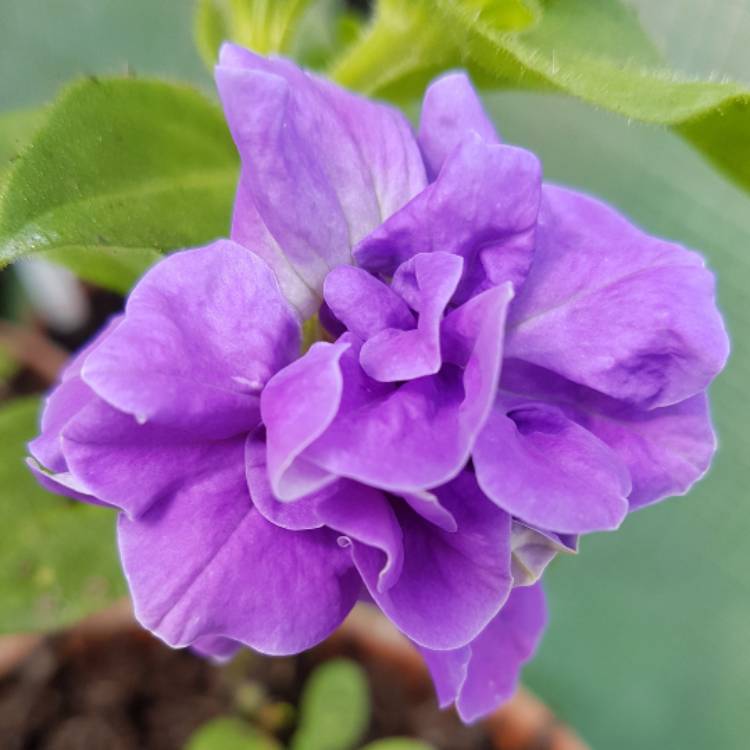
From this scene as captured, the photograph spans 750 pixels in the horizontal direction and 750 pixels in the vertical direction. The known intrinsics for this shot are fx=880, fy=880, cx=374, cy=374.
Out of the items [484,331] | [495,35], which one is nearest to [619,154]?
[495,35]

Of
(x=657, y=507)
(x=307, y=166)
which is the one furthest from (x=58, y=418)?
(x=657, y=507)

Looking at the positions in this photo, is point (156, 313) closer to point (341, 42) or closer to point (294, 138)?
point (294, 138)

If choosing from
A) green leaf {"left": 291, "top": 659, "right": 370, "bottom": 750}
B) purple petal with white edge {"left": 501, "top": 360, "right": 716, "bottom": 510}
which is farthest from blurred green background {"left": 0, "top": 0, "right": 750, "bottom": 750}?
purple petal with white edge {"left": 501, "top": 360, "right": 716, "bottom": 510}

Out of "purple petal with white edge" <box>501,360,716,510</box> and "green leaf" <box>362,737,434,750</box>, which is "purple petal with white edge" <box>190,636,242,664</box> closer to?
"purple petal with white edge" <box>501,360,716,510</box>

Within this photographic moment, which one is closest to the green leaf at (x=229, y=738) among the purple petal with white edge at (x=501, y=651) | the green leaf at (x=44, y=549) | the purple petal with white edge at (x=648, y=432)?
the green leaf at (x=44, y=549)

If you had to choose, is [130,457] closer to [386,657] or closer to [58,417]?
[58,417]

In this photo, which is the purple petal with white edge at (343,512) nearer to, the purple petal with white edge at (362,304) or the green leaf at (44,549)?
the purple petal with white edge at (362,304)
